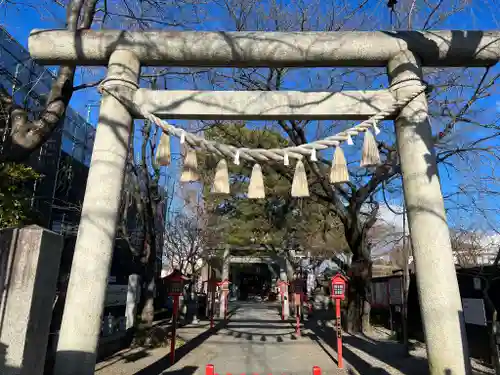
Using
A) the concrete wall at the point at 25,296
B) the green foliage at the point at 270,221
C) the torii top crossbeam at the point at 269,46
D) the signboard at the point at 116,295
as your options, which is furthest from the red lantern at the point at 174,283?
the green foliage at the point at 270,221

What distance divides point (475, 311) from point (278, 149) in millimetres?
7551

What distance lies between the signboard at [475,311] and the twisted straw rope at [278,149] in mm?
6375

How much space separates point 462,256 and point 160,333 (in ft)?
43.7

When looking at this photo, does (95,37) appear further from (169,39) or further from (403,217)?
(403,217)

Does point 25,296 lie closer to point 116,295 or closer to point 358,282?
point 358,282

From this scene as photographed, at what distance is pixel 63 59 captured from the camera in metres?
5.27

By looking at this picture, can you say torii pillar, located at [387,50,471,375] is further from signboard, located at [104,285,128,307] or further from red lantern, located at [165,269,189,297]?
signboard, located at [104,285,128,307]

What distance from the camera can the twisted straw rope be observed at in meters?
4.86

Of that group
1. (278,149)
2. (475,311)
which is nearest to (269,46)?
(278,149)

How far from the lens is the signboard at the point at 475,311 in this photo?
9.02 m

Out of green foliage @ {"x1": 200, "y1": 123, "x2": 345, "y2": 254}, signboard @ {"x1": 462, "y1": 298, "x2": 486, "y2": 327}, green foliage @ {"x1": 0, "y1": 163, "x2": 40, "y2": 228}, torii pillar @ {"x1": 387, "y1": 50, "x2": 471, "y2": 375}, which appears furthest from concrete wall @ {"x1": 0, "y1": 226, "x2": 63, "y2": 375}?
green foliage @ {"x1": 200, "y1": 123, "x2": 345, "y2": 254}

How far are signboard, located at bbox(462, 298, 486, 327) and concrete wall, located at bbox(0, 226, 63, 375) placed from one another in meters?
9.18

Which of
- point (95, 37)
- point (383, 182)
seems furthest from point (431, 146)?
point (383, 182)

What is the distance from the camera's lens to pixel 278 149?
4.93m
